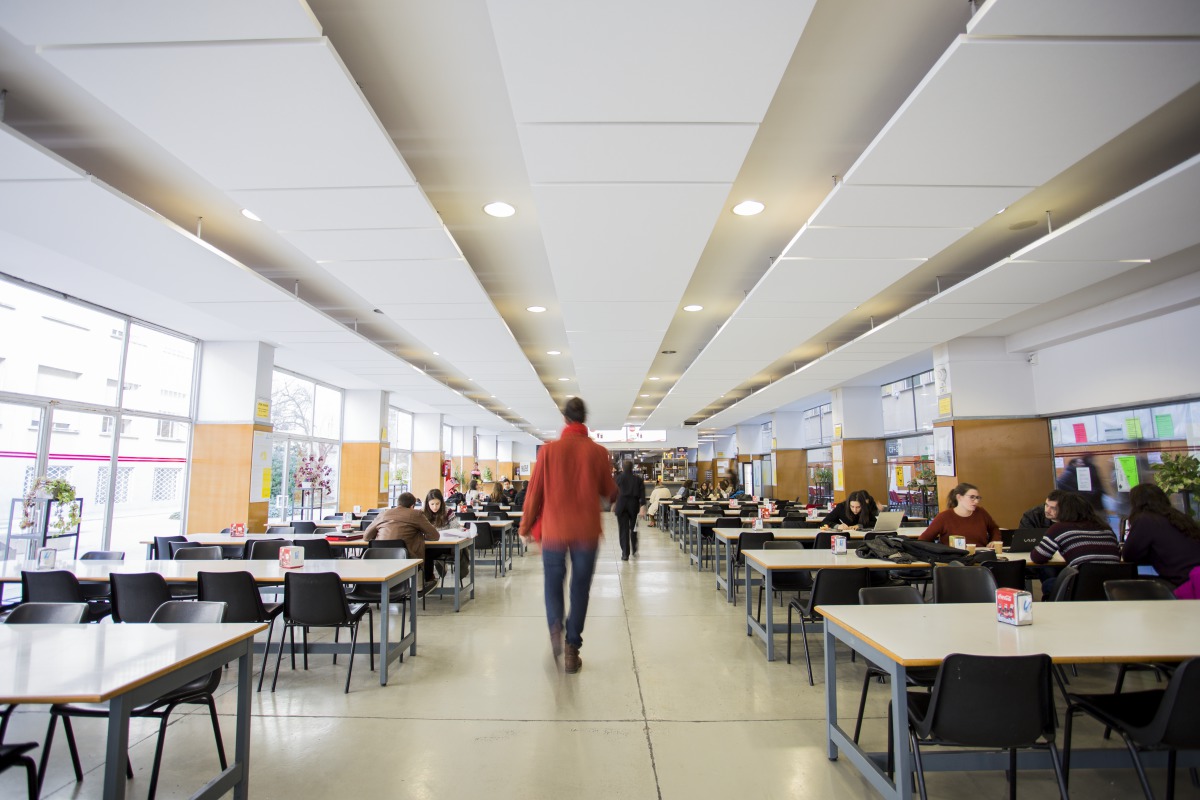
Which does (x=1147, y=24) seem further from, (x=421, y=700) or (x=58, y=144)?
(x=58, y=144)

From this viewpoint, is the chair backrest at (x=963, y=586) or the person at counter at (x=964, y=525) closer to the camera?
the chair backrest at (x=963, y=586)

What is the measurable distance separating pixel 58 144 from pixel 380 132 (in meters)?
2.42

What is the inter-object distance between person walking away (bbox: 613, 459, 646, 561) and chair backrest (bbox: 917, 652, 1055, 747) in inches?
285

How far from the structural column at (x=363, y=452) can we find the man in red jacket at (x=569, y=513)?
9851 millimetres

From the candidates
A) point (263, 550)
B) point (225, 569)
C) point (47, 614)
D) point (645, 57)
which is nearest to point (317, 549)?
point (263, 550)

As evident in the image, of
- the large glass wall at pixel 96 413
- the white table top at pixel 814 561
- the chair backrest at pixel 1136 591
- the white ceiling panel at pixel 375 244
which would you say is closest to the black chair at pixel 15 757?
the white ceiling panel at pixel 375 244

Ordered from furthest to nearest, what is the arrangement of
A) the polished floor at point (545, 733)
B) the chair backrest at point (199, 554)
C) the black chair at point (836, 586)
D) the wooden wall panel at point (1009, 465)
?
the wooden wall panel at point (1009, 465) < the chair backrest at point (199, 554) < the black chair at point (836, 586) < the polished floor at point (545, 733)

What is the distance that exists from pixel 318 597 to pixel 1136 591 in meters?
5.14

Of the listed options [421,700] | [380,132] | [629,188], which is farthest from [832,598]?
[380,132]

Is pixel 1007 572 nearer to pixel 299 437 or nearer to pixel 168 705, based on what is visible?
pixel 168 705

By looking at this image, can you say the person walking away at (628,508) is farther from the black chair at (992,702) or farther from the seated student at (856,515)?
the black chair at (992,702)

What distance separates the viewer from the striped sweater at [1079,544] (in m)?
4.41

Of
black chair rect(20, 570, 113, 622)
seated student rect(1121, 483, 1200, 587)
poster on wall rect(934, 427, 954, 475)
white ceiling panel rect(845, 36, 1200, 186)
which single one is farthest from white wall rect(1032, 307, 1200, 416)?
black chair rect(20, 570, 113, 622)

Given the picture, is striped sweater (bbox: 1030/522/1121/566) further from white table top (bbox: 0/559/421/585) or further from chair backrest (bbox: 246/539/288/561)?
chair backrest (bbox: 246/539/288/561)
